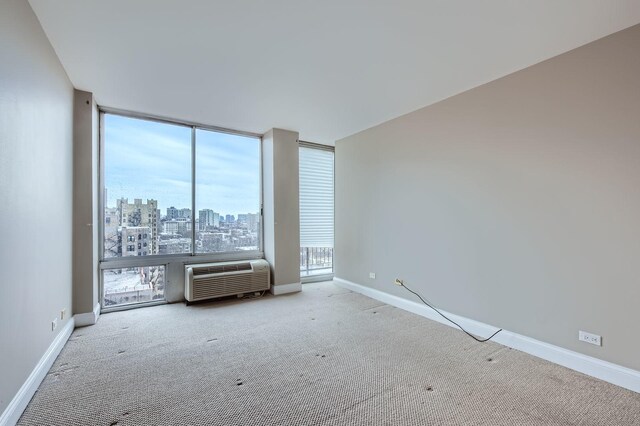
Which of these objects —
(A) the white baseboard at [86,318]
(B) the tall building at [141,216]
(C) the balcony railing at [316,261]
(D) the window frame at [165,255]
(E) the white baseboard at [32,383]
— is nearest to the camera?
(E) the white baseboard at [32,383]

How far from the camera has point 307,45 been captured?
2.36 meters

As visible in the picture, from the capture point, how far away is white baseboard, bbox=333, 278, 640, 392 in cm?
210

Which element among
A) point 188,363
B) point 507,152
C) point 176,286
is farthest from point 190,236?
point 507,152

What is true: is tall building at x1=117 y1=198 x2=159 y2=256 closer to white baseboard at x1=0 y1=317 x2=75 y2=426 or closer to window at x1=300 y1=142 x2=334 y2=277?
white baseboard at x1=0 y1=317 x2=75 y2=426

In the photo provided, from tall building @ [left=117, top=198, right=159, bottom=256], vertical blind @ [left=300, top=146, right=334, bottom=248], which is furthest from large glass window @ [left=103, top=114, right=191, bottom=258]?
vertical blind @ [left=300, top=146, right=334, bottom=248]

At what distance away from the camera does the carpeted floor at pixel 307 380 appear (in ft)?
5.85

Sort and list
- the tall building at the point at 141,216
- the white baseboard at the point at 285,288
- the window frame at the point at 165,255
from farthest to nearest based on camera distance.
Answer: the white baseboard at the point at 285,288
the tall building at the point at 141,216
the window frame at the point at 165,255

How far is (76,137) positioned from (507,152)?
465cm

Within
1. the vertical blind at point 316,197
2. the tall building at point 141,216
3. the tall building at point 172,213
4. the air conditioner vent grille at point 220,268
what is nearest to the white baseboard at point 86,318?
the tall building at point 141,216

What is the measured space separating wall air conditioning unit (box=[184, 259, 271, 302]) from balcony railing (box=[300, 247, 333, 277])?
0.93 m

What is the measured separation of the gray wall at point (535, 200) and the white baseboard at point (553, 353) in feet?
0.21

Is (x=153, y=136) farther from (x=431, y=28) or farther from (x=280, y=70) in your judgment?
(x=431, y=28)

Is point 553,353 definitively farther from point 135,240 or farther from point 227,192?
point 135,240

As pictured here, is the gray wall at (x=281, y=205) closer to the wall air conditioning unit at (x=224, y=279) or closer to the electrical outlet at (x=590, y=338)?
the wall air conditioning unit at (x=224, y=279)
